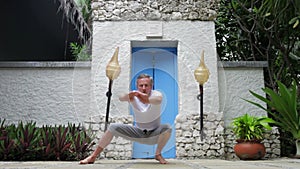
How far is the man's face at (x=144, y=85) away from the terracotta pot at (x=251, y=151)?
2.30 meters

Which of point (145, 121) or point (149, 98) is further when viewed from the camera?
point (145, 121)

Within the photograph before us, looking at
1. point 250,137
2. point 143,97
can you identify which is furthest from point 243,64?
point 143,97

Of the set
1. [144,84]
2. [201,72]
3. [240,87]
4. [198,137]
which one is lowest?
[198,137]

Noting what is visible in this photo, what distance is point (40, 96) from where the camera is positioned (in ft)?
15.8

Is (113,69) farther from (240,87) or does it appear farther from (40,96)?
(240,87)

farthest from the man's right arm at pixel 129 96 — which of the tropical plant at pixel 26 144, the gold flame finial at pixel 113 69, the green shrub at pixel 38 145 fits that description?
the tropical plant at pixel 26 144

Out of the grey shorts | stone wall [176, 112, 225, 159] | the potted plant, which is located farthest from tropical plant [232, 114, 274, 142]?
the grey shorts

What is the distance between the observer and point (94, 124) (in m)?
4.48

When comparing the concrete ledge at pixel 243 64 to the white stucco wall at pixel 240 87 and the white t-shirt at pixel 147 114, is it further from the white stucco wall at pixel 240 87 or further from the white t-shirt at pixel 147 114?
the white t-shirt at pixel 147 114

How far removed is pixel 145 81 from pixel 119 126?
57cm

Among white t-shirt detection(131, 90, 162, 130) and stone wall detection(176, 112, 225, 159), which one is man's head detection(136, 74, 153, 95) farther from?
stone wall detection(176, 112, 225, 159)

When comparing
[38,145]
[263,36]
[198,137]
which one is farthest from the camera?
[263,36]

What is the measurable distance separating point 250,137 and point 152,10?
235cm

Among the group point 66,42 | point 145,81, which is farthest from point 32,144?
point 66,42
